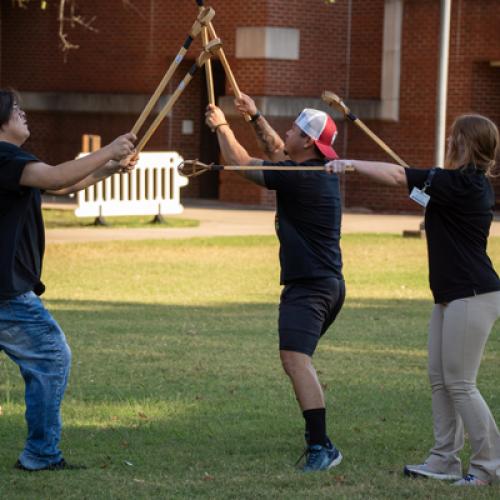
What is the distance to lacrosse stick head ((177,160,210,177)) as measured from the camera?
657 cm

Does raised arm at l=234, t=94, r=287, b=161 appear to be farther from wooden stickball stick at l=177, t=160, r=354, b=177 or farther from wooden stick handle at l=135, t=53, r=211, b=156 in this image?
wooden stickball stick at l=177, t=160, r=354, b=177

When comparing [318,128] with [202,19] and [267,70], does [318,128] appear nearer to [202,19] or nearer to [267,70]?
[202,19]

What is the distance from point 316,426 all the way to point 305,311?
2.00 feet

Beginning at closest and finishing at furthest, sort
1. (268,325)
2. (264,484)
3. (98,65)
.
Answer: (264,484), (268,325), (98,65)

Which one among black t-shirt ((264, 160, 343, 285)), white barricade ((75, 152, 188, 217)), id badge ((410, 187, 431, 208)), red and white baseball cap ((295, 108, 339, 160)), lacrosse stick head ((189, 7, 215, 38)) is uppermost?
lacrosse stick head ((189, 7, 215, 38))

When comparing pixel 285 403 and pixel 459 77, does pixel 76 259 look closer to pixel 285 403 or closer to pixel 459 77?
pixel 285 403

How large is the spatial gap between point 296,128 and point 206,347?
4.25 meters

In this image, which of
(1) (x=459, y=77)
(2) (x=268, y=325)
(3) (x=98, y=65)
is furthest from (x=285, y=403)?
(3) (x=98, y=65)

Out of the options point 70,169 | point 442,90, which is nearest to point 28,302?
point 70,169

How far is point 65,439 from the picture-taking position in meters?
7.49

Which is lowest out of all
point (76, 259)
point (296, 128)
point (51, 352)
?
point (76, 259)

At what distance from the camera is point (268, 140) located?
7.65 metres

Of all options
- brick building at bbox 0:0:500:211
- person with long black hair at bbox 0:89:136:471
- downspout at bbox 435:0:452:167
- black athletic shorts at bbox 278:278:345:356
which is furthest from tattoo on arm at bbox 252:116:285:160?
brick building at bbox 0:0:500:211

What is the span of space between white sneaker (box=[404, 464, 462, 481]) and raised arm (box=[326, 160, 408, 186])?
152 cm
